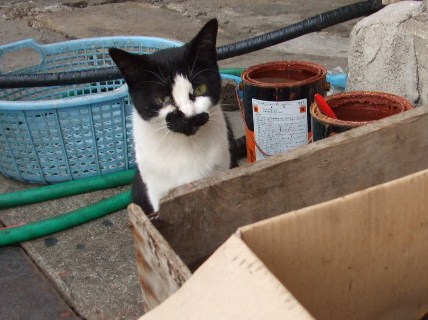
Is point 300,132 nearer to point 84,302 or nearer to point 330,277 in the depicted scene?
point 84,302

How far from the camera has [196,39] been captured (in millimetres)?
1646

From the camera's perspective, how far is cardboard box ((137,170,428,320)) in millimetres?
708

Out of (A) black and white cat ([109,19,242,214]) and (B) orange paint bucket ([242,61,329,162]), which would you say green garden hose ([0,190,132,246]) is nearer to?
(A) black and white cat ([109,19,242,214])

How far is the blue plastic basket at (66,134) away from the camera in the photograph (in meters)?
2.23

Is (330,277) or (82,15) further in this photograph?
(82,15)

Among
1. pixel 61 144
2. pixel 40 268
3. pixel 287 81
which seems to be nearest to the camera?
pixel 40 268

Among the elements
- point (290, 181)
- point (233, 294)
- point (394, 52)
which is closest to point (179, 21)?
point (394, 52)

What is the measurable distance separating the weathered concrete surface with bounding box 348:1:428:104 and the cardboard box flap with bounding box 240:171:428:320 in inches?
38.6

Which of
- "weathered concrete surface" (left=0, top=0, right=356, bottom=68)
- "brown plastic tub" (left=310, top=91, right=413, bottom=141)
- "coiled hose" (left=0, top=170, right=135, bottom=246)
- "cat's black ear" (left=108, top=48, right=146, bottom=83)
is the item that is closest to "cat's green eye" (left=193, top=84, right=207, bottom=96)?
"cat's black ear" (left=108, top=48, right=146, bottom=83)

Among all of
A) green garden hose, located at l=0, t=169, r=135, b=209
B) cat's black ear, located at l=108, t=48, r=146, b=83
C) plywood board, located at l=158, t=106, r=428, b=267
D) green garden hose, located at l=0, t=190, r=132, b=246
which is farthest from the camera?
green garden hose, located at l=0, t=169, r=135, b=209

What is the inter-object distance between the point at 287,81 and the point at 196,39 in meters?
0.60

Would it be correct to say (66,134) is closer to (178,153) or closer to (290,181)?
(178,153)

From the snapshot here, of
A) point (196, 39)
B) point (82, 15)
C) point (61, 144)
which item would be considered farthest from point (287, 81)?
point (82, 15)

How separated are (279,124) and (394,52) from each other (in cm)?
44
